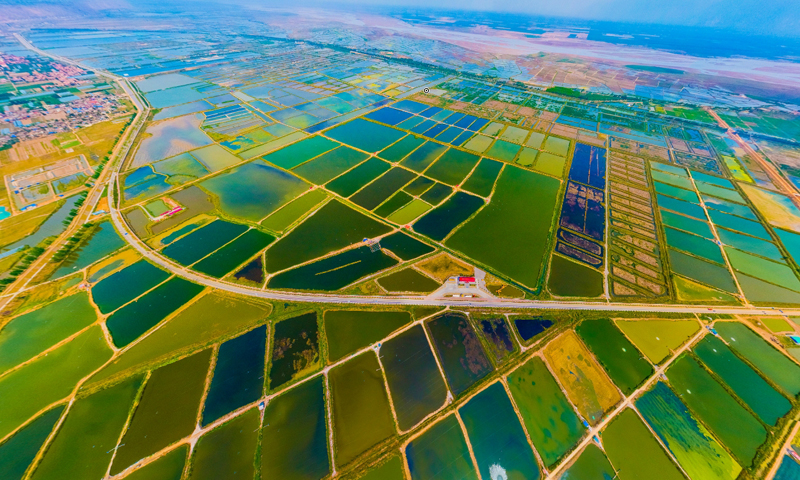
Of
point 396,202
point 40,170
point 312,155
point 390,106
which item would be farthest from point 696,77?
point 40,170

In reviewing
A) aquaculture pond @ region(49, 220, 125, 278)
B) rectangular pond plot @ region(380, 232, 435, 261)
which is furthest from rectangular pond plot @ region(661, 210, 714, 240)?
aquaculture pond @ region(49, 220, 125, 278)

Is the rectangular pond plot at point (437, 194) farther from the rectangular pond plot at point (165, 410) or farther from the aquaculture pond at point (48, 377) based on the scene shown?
the aquaculture pond at point (48, 377)

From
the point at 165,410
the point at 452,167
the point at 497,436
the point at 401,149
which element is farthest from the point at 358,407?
the point at 401,149

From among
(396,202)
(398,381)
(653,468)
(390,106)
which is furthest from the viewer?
(390,106)

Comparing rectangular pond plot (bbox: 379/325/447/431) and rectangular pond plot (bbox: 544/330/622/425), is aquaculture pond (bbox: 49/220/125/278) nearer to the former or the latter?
rectangular pond plot (bbox: 379/325/447/431)

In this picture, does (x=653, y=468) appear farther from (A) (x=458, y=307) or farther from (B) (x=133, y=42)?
(B) (x=133, y=42)

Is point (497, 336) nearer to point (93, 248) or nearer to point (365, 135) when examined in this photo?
point (93, 248)

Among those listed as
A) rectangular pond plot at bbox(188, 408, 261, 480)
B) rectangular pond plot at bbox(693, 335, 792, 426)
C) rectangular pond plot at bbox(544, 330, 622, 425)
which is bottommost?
rectangular pond plot at bbox(188, 408, 261, 480)
